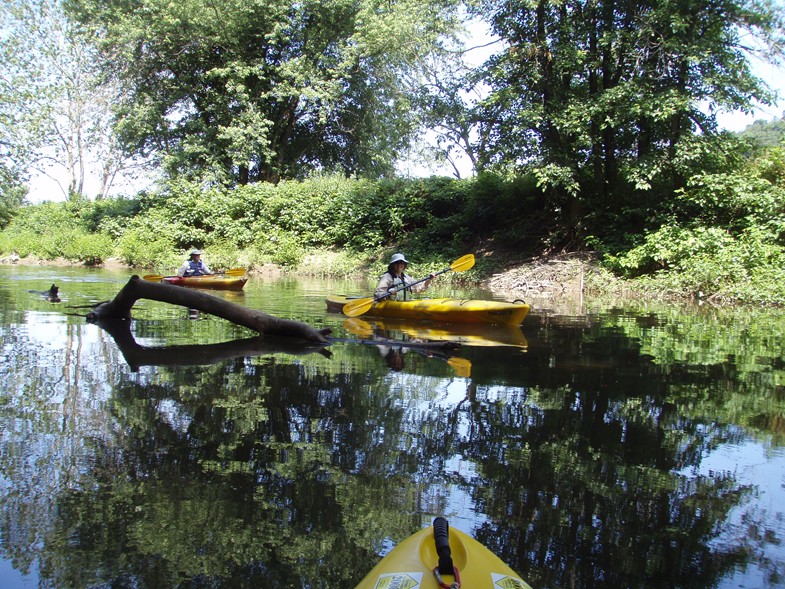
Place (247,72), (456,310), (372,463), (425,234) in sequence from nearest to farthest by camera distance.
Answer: (372,463) → (456,310) → (425,234) → (247,72)

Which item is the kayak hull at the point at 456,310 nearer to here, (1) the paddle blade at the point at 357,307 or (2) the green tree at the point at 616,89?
(1) the paddle blade at the point at 357,307

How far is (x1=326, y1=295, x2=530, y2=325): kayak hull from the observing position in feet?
30.4

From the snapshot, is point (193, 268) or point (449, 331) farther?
point (193, 268)

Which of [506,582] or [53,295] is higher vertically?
[53,295]

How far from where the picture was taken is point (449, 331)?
9.35m

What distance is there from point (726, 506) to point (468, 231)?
696 inches

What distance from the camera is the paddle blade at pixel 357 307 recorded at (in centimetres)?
1026

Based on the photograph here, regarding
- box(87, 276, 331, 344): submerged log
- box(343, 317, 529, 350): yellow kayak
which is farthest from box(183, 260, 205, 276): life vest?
box(87, 276, 331, 344): submerged log

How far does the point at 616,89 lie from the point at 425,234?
828 cm

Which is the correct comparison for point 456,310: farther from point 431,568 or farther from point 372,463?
point 431,568

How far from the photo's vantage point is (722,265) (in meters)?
13.9

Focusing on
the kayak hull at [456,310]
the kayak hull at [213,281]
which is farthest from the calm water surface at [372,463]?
the kayak hull at [213,281]

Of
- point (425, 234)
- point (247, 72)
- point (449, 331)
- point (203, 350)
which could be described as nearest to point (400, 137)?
point (247, 72)

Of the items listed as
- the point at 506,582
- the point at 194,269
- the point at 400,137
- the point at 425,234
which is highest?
the point at 400,137
